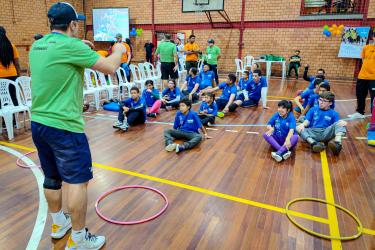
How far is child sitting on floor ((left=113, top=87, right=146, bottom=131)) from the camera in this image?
5.47 m

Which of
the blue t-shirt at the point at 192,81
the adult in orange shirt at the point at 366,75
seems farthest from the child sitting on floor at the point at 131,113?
the adult in orange shirt at the point at 366,75

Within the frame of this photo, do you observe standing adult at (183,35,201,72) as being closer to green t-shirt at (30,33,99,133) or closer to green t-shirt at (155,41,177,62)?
green t-shirt at (155,41,177,62)

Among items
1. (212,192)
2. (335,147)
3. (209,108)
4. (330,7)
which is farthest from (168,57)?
(330,7)

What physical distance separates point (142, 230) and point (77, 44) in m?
1.64

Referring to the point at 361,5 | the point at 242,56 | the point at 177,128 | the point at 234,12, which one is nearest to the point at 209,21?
the point at 234,12

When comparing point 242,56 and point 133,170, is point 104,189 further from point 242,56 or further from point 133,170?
point 242,56

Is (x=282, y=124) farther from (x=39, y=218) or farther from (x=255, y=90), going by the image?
(x=39, y=218)

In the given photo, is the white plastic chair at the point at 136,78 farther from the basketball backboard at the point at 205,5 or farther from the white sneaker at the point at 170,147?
the basketball backboard at the point at 205,5

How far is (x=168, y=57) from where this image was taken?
8117mm

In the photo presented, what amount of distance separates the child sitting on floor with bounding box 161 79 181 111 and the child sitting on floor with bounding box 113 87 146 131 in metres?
1.26

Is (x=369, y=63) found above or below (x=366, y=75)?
above

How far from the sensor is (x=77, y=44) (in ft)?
5.92

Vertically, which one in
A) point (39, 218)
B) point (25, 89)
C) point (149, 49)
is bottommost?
point (39, 218)

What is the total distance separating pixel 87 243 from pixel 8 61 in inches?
172
